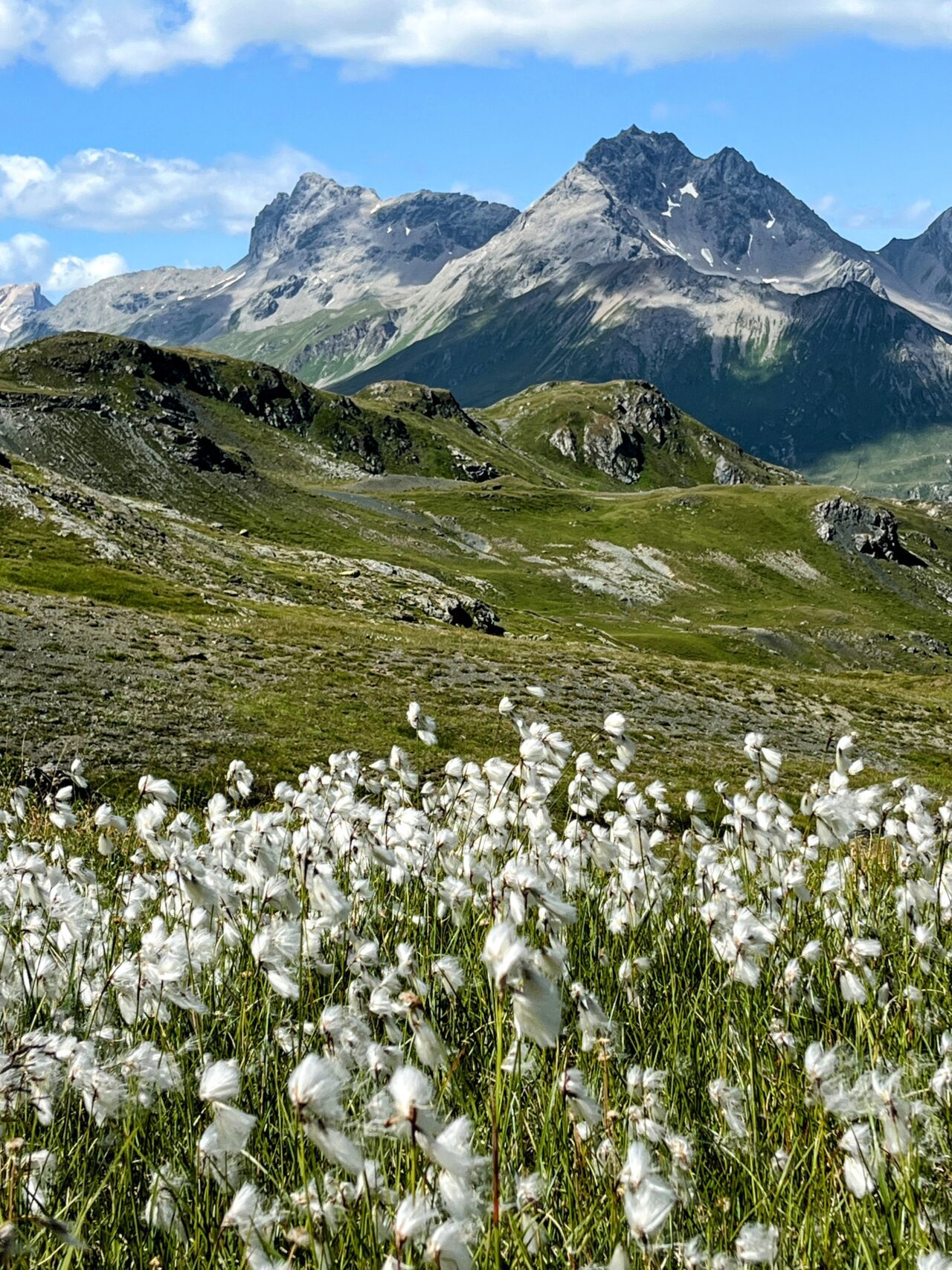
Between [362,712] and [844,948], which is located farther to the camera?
[362,712]

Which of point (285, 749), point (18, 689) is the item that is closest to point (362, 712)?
point (285, 749)

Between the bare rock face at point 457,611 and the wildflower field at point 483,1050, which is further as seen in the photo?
the bare rock face at point 457,611

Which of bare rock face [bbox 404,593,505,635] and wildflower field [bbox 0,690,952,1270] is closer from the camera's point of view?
wildflower field [bbox 0,690,952,1270]

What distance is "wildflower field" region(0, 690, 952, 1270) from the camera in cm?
295

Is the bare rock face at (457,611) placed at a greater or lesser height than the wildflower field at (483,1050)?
lesser

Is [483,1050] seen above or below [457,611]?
above

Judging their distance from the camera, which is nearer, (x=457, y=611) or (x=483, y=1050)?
(x=483, y=1050)

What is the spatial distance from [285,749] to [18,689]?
881 cm

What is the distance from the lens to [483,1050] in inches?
204

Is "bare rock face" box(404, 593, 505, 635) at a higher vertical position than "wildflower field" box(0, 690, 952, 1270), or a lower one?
lower

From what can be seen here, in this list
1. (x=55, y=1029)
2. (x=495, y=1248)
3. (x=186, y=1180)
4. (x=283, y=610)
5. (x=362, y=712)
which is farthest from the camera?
(x=283, y=610)

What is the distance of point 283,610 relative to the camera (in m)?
71.9

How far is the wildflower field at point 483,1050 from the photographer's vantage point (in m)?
2.95

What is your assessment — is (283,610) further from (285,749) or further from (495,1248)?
(495,1248)
